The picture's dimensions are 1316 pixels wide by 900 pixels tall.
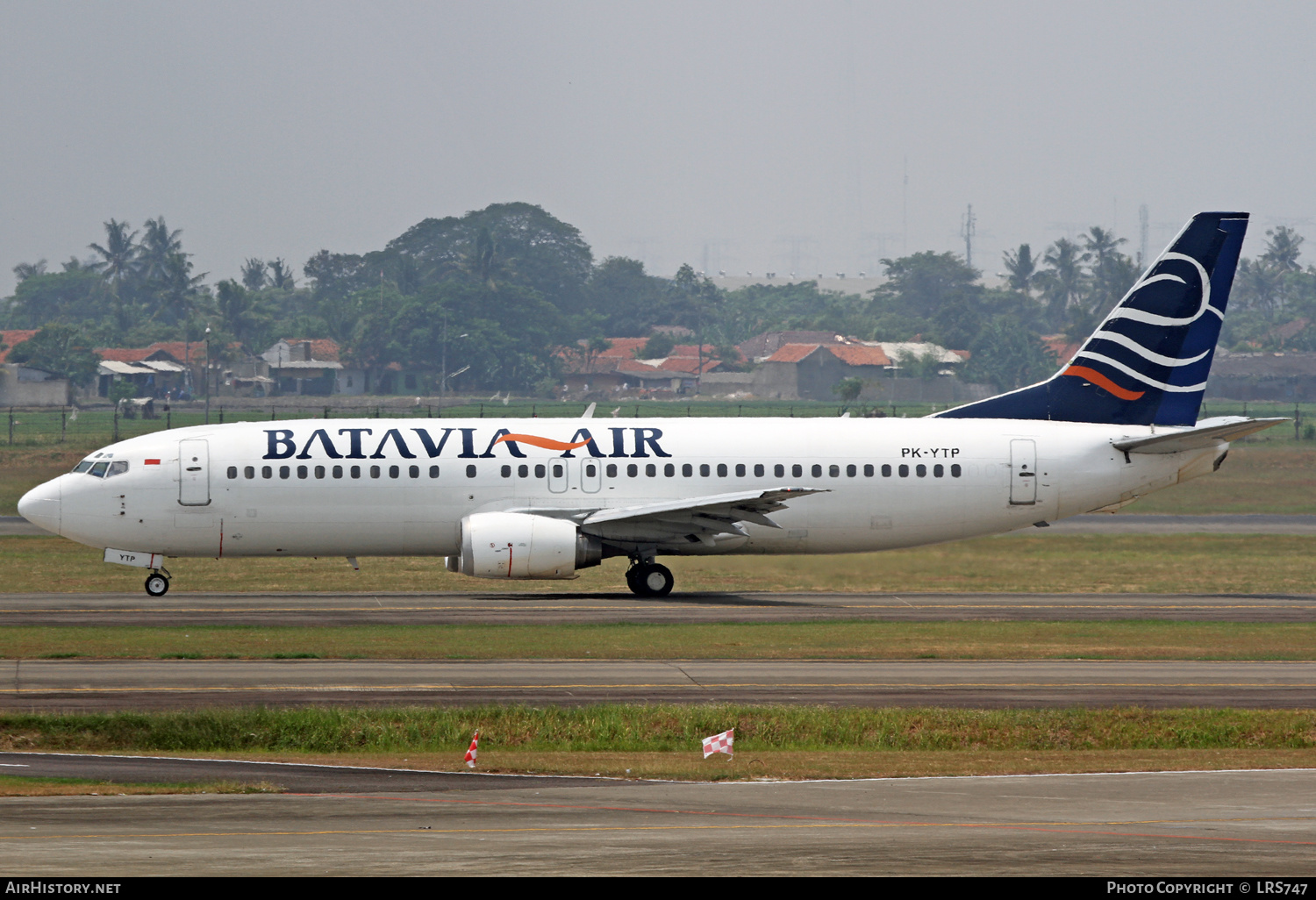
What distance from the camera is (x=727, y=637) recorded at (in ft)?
111

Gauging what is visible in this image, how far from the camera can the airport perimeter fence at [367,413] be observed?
10188 cm

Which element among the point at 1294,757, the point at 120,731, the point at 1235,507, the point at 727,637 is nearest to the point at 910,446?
the point at 727,637

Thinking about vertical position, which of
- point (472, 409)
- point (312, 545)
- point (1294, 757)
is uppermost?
point (472, 409)

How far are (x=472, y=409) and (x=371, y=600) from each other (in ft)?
323

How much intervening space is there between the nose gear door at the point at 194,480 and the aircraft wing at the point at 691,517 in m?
9.70

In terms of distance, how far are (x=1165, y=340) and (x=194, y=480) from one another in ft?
86.3

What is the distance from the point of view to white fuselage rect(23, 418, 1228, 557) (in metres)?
41.2

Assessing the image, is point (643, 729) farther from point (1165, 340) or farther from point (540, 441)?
point (1165, 340)

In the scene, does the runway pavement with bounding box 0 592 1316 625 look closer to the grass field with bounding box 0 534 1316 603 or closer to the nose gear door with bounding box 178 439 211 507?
the grass field with bounding box 0 534 1316 603

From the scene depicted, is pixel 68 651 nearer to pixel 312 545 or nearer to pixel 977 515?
pixel 312 545

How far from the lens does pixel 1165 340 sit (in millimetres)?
44062

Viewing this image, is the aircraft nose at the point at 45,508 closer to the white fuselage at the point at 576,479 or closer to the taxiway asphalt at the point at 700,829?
the white fuselage at the point at 576,479

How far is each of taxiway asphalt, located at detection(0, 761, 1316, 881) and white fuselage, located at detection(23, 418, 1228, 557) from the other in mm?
21653

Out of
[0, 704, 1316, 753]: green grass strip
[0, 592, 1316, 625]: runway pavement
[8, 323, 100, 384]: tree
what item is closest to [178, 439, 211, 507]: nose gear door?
[0, 592, 1316, 625]: runway pavement
